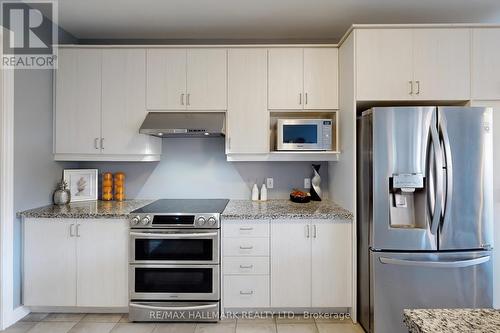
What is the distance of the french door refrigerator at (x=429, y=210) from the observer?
6.95 feet

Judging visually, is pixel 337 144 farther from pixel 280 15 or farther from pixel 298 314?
pixel 298 314

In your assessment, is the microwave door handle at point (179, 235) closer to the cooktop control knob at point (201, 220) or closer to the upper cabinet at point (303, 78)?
the cooktop control knob at point (201, 220)

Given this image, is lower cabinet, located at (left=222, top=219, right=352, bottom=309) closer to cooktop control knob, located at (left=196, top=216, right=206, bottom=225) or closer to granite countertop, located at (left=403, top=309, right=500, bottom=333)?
cooktop control knob, located at (left=196, top=216, right=206, bottom=225)

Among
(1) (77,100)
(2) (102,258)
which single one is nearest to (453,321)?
(2) (102,258)

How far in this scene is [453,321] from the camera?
817mm

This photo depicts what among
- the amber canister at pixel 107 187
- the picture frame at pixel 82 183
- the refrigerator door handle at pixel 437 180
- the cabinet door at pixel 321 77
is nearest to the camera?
the refrigerator door handle at pixel 437 180

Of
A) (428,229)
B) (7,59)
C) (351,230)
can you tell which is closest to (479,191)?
(428,229)

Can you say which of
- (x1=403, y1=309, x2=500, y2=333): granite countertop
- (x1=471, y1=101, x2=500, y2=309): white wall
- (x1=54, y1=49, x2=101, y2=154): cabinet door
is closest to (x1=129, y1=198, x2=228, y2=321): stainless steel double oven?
(x1=54, y1=49, x2=101, y2=154): cabinet door

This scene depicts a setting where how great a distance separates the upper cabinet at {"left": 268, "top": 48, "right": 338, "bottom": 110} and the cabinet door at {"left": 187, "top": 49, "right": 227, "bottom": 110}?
45 centimetres

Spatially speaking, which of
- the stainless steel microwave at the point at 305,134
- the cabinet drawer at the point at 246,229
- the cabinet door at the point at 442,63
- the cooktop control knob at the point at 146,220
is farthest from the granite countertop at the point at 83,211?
the cabinet door at the point at 442,63

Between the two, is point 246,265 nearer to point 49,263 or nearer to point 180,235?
point 180,235

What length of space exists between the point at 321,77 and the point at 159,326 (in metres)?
2.56

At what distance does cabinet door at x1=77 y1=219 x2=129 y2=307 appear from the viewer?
96.0 inches

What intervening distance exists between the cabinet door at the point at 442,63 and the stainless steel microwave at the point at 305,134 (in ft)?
2.57
